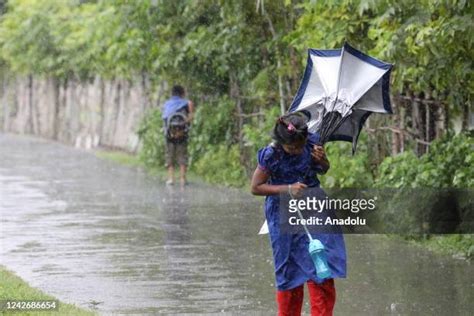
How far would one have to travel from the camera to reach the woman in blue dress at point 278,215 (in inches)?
319

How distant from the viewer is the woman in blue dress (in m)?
8.10

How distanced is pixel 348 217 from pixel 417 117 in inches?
76.2

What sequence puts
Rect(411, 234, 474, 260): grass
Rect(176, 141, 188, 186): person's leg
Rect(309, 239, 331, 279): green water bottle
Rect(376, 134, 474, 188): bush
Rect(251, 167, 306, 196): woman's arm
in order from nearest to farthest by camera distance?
Rect(309, 239, 331, 279): green water bottle
Rect(251, 167, 306, 196): woman's arm
Rect(411, 234, 474, 260): grass
Rect(376, 134, 474, 188): bush
Rect(176, 141, 188, 186): person's leg

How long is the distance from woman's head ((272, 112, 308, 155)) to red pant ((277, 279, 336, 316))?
0.94 metres

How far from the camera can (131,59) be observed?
910 inches

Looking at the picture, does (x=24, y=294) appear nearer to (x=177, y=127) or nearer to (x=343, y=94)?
(x=343, y=94)

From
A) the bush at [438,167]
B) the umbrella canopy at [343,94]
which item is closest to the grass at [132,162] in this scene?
the bush at [438,167]

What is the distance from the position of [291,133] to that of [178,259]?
4976mm

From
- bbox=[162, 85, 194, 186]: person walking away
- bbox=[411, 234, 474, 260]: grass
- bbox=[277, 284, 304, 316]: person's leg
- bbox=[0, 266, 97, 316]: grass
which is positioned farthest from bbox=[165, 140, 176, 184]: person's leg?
bbox=[277, 284, 304, 316]: person's leg

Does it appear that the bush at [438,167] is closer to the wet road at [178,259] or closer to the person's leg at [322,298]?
the wet road at [178,259]

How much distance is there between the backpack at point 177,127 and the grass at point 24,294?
10.1m

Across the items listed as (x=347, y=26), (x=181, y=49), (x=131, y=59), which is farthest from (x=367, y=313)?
(x=131, y=59)

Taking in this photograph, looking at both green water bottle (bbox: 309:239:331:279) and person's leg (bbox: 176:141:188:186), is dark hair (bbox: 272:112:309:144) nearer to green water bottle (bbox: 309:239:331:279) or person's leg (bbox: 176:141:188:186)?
green water bottle (bbox: 309:239:331:279)

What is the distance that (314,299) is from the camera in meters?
8.11
